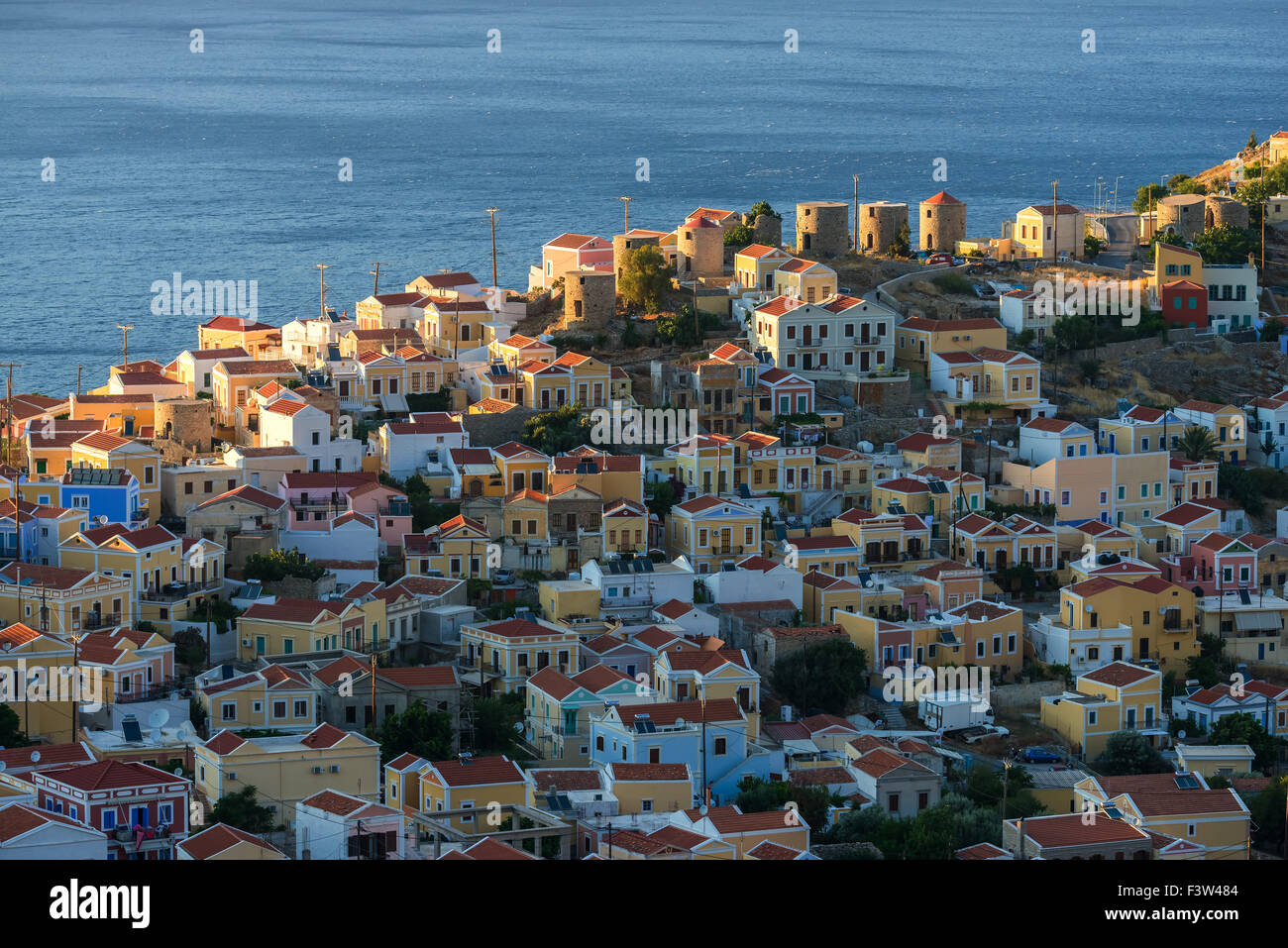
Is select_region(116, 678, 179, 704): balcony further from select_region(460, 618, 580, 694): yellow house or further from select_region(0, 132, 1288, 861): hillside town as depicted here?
select_region(460, 618, 580, 694): yellow house

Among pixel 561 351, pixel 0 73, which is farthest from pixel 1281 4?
pixel 561 351

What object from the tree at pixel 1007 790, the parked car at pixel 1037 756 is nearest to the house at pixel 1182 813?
the tree at pixel 1007 790

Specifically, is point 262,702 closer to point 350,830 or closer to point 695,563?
point 350,830

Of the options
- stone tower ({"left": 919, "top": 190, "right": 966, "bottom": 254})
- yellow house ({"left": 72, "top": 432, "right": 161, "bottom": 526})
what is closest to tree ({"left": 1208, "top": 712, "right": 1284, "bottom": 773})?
yellow house ({"left": 72, "top": 432, "right": 161, "bottom": 526})

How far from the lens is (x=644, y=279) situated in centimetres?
3095

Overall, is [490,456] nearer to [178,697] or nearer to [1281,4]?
[178,697]

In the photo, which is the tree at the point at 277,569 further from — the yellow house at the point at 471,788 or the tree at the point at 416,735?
the yellow house at the point at 471,788

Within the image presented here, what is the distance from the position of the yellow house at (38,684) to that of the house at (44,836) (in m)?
4.72

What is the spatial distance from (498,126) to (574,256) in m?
48.1

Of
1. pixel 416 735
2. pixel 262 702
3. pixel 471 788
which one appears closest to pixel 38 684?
pixel 262 702

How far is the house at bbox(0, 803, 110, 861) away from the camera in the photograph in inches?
526

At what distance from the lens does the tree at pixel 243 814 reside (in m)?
16.3

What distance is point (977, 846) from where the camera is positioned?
50.8 ft

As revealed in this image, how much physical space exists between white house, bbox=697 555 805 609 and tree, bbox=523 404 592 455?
12.9ft
